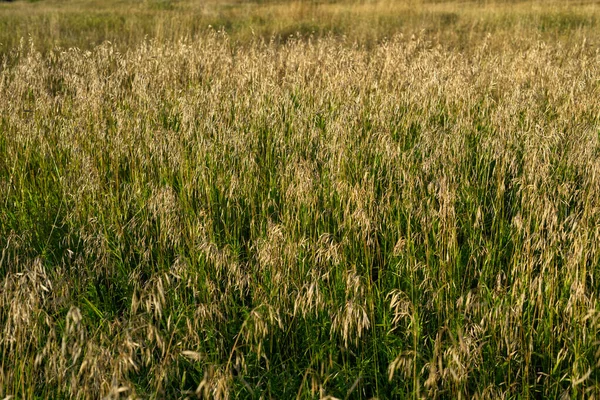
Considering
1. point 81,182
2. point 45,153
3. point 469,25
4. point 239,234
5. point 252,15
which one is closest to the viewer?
point 239,234

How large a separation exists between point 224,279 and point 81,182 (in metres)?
1.09

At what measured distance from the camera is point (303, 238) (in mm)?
2225

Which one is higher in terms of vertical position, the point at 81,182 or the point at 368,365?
the point at 81,182

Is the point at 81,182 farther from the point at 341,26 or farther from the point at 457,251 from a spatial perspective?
the point at 341,26

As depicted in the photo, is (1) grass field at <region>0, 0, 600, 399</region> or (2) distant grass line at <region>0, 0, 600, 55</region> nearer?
(1) grass field at <region>0, 0, 600, 399</region>

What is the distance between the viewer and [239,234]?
282 centimetres

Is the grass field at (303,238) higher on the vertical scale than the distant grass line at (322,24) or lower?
lower

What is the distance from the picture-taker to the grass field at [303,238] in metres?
1.75

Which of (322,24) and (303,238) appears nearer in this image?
(303,238)

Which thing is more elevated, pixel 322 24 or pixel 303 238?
pixel 322 24

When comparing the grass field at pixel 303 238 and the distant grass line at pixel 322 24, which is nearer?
the grass field at pixel 303 238

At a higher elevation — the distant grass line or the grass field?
the distant grass line

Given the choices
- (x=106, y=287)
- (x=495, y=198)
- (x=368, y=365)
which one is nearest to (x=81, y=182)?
(x=106, y=287)

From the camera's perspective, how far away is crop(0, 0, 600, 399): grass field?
175 centimetres
